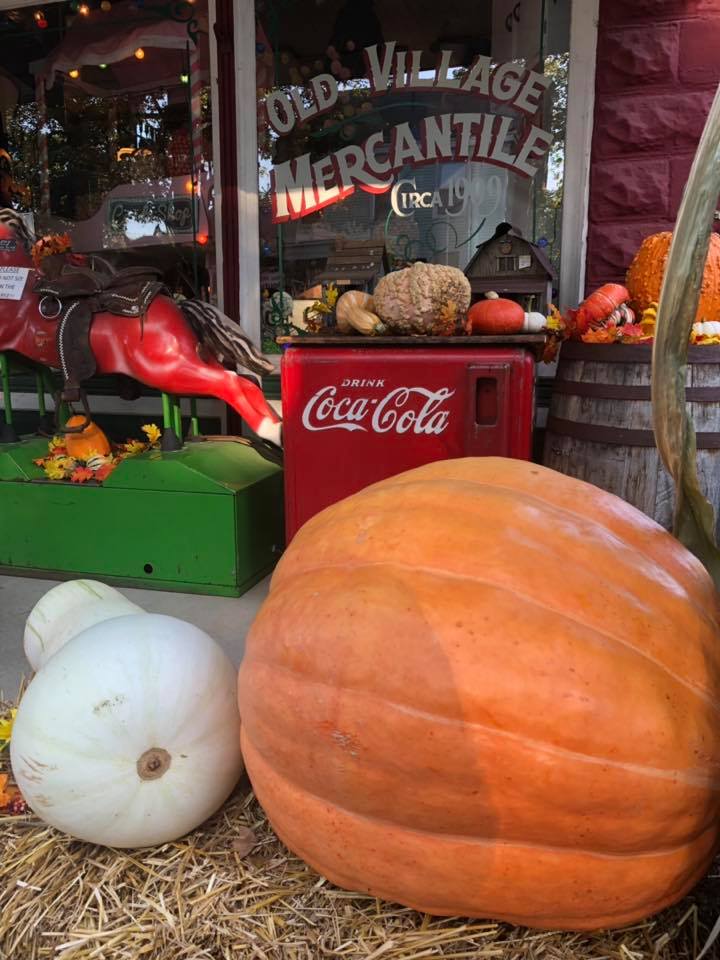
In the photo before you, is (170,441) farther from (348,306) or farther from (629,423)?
(629,423)

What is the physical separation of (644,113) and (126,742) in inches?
136

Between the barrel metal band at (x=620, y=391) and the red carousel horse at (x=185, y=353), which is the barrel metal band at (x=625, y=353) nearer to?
the barrel metal band at (x=620, y=391)

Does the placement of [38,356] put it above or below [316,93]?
below

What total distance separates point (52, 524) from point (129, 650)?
2.15 meters

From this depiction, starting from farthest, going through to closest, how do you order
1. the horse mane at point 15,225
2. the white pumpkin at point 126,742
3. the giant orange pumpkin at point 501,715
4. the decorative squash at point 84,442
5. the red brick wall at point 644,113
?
the horse mane at point 15,225, the decorative squash at point 84,442, the red brick wall at point 644,113, the white pumpkin at point 126,742, the giant orange pumpkin at point 501,715

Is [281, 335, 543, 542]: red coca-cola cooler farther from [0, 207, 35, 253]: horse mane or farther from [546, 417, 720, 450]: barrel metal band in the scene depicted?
Answer: [0, 207, 35, 253]: horse mane

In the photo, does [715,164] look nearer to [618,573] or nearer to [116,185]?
[618,573]

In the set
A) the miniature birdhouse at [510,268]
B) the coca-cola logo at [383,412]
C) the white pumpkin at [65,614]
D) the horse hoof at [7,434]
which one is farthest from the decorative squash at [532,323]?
the horse hoof at [7,434]

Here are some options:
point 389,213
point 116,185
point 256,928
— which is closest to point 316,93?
point 389,213

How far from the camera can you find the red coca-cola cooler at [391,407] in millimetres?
2463

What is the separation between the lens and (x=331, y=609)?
99cm

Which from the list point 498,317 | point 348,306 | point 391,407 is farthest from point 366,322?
point 498,317

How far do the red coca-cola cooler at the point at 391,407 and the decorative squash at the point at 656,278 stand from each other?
2.34 feet

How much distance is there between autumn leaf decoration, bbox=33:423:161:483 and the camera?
3.09 meters
